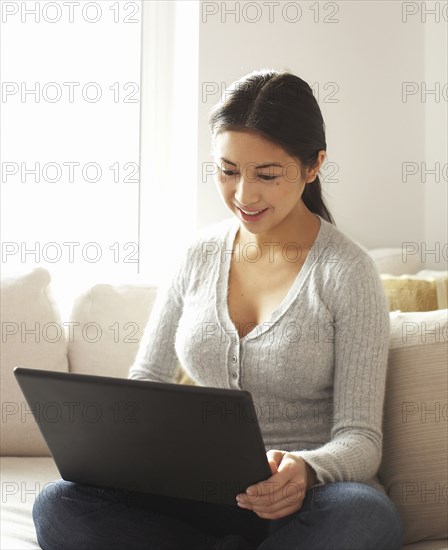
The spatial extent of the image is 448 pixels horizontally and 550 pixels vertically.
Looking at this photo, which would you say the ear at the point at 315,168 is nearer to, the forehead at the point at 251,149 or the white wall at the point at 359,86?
the forehead at the point at 251,149

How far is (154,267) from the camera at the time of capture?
261 cm

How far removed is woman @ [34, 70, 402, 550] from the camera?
4.51ft

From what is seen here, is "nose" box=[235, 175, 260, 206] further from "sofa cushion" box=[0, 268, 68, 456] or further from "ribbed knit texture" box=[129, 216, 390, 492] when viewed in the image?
"sofa cushion" box=[0, 268, 68, 456]

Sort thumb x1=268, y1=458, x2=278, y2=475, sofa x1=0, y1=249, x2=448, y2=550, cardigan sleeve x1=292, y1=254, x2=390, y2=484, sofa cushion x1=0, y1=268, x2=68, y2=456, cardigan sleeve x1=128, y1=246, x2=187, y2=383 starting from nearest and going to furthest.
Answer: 1. thumb x1=268, y1=458, x2=278, y2=475
2. cardigan sleeve x1=292, y1=254, x2=390, y2=484
3. sofa x1=0, y1=249, x2=448, y2=550
4. cardigan sleeve x1=128, y1=246, x2=187, y2=383
5. sofa cushion x1=0, y1=268, x2=68, y2=456

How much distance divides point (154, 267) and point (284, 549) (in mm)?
1392

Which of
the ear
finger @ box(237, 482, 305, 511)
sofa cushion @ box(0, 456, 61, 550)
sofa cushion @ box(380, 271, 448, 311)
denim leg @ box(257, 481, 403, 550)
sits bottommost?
sofa cushion @ box(0, 456, 61, 550)

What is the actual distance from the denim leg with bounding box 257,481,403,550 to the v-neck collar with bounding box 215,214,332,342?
346 millimetres

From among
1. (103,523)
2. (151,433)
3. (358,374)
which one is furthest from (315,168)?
(103,523)

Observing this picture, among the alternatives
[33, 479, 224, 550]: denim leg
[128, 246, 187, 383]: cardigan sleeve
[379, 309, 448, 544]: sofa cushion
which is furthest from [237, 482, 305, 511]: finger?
[128, 246, 187, 383]: cardigan sleeve

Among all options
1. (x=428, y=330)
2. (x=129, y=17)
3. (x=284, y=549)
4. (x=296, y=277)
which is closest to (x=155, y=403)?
(x=284, y=549)

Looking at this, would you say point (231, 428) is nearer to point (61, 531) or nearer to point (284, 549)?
point (284, 549)

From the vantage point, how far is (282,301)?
1632 millimetres

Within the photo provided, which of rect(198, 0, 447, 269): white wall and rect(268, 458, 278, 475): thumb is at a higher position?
rect(198, 0, 447, 269): white wall

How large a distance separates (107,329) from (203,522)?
2.34ft
